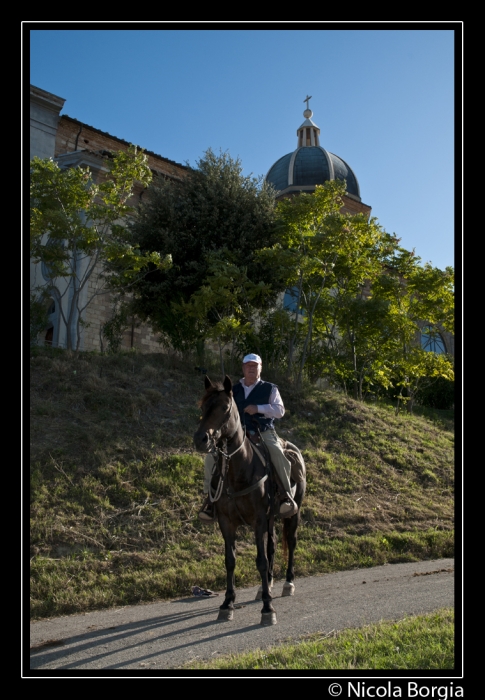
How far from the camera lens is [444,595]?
7.59m

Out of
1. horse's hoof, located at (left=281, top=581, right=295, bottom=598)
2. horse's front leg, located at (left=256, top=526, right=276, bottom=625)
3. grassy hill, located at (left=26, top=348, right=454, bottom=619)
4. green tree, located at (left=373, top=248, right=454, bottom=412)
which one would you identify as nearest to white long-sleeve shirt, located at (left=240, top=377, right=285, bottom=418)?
horse's front leg, located at (left=256, top=526, right=276, bottom=625)

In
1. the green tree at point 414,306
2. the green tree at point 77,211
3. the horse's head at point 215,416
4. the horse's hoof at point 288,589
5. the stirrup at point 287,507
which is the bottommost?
the horse's hoof at point 288,589

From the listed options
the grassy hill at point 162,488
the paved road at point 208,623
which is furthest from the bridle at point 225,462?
the grassy hill at point 162,488

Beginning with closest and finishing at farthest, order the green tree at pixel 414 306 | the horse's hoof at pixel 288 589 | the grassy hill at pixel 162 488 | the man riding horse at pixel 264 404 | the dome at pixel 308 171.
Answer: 1. the man riding horse at pixel 264 404
2. the horse's hoof at pixel 288 589
3. the grassy hill at pixel 162 488
4. the green tree at pixel 414 306
5. the dome at pixel 308 171

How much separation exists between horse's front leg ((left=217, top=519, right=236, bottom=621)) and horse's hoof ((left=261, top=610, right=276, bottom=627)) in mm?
486

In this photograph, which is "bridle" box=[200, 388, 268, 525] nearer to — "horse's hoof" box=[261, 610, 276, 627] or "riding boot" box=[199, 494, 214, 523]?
"riding boot" box=[199, 494, 214, 523]

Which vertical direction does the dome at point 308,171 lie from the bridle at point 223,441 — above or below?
above

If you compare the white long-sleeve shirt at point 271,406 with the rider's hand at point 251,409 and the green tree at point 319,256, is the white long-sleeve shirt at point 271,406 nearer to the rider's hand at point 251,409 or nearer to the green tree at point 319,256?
the rider's hand at point 251,409

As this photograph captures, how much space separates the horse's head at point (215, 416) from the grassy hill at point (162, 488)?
335 centimetres

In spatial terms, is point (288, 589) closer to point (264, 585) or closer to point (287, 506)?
point (287, 506)

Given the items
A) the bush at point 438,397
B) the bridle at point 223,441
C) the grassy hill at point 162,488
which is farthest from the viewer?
the bush at point 438,397

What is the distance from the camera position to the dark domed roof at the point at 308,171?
4319 cm

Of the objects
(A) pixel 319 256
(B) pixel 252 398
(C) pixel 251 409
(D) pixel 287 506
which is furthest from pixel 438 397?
(C) pixel 251 409
